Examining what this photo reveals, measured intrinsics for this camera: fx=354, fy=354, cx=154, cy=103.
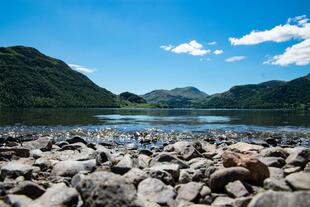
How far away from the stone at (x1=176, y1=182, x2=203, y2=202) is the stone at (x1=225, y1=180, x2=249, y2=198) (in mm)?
1023

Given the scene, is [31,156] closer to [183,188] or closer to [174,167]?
[174,167]

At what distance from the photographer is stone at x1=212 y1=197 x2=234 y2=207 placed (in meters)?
11.3

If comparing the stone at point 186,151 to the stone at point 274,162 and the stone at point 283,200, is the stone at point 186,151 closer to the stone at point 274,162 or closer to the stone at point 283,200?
the stone at point 274,162

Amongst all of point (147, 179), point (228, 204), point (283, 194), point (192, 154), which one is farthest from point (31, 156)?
point (283, 194)

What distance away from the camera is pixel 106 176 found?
1006 cm

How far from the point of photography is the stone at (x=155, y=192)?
11922 millimetres

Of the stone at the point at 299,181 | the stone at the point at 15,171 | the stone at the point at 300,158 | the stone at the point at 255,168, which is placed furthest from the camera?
the stone at the point at 300,158


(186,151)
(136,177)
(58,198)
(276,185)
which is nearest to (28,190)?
(58,198)

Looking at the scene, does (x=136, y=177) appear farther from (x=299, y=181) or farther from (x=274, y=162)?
(x=274, y=162)

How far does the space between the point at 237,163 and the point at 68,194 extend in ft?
24.8

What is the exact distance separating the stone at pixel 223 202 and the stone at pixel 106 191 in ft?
10.5

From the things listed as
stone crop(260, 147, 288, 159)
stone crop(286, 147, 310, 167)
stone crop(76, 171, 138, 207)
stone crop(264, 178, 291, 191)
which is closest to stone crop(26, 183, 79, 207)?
stone crop(76, 171, 138, 207)

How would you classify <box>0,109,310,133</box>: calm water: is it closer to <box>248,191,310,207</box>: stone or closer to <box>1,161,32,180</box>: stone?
<box>1,161,32,180</box>: stone

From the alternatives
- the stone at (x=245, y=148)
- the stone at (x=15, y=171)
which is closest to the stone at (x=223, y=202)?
the stone at (x=15, y=171)
